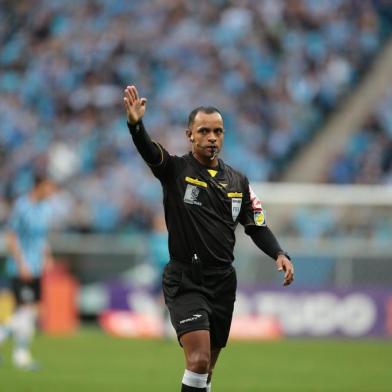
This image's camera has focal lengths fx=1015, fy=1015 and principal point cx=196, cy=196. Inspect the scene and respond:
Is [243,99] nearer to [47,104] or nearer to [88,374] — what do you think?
[47,104]

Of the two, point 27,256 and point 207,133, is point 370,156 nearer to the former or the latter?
point 27,256

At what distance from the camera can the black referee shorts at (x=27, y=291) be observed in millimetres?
13867

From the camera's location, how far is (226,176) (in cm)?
727

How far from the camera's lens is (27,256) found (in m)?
13.9

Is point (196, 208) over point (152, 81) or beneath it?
beneath

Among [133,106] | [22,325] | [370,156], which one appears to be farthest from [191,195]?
[370,156]

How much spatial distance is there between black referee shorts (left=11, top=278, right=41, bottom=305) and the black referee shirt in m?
7.05

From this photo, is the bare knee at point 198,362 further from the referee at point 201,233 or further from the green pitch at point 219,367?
the green pitch at point 219,367

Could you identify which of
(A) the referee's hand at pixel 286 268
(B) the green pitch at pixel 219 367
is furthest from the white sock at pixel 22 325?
(A) the referee's hand at pixel 286 268

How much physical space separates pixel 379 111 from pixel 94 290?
708cm

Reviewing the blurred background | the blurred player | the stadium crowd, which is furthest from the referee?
the stadium crowd

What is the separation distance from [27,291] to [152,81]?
10123 mm

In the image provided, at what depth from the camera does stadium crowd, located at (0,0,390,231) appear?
21656 millimetres

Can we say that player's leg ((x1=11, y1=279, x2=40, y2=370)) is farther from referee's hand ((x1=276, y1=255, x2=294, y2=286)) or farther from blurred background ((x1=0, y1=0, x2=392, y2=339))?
referee's hand ((x1=276, y1=255, x2=294, y2=286))
